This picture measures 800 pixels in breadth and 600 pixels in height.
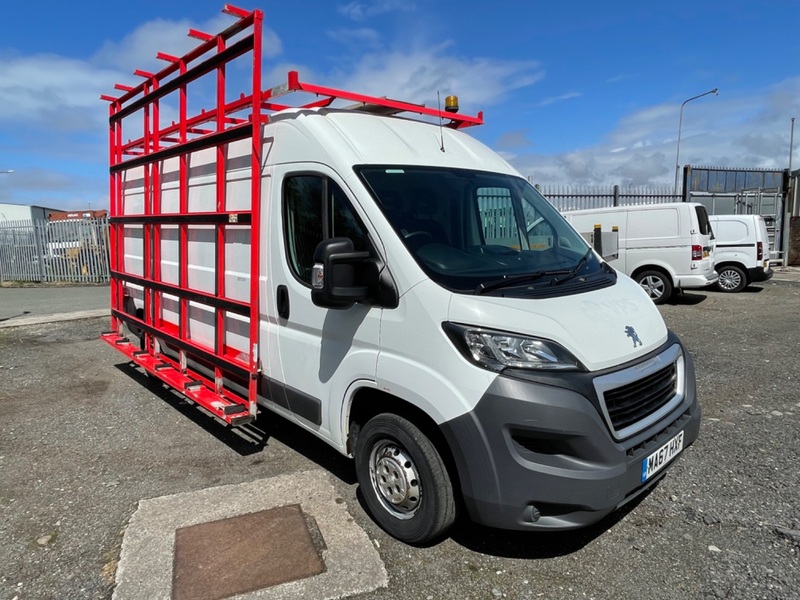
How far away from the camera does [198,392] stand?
A: 449 centimetres

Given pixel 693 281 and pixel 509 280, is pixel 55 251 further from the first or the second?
pixel 509 280

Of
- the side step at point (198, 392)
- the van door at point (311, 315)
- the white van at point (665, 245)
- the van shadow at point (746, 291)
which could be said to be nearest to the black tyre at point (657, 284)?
the white van at point (665, 245)

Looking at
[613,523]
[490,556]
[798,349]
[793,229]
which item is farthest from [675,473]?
[793,229]

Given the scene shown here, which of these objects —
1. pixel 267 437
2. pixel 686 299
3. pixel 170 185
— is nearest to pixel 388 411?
pixel 267 437

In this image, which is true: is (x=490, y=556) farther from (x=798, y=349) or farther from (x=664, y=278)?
(x=664, y=278)

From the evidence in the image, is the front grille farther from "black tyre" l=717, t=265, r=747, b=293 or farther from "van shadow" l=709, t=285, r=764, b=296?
"black tyre" l=717, t=265, r=747, b=293

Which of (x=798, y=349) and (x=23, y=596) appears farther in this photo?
(x=798, y=349)

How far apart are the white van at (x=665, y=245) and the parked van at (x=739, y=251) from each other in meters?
1.49

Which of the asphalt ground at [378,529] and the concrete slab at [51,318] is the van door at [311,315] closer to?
the asphalt ground at [378,529]

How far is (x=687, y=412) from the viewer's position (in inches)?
122

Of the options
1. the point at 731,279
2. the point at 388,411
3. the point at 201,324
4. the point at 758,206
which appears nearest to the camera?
the point at 388,411

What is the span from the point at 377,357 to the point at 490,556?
123cm

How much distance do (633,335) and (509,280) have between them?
718mm

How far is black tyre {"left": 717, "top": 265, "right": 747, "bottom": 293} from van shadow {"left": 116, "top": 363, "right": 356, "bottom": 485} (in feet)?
40.1
